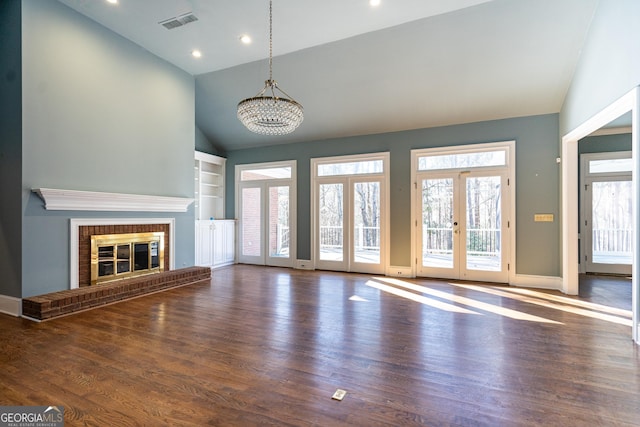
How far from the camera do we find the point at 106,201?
4316 millimetres

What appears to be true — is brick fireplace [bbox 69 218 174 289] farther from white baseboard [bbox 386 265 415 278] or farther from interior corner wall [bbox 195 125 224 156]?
white baseboard [bbox 386 265 415 278]

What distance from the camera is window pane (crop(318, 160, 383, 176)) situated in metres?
6.29

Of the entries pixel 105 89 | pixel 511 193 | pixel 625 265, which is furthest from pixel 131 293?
pixel 625 265

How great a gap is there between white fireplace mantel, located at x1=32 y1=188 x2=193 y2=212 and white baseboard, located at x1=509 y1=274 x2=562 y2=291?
19.2ft

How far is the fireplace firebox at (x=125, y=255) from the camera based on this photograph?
432 cm

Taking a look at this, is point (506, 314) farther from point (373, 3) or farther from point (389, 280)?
point (373, 3)

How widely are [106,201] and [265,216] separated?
11.4 ft

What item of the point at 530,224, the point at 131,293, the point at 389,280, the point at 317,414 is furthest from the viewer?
the point at 389,280

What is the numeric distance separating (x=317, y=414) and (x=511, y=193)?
497 cm

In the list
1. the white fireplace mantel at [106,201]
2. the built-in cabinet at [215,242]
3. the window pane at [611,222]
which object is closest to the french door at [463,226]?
the window pane at [611,222]

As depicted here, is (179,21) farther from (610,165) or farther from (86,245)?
(610,165)

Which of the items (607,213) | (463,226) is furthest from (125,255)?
(607,213)

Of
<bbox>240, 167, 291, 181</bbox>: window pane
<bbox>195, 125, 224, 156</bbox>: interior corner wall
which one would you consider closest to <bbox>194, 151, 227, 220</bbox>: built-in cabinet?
<bbox>195, 125, 224, 156</bbox>: interior corner wall

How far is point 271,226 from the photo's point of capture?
732 centimetres
